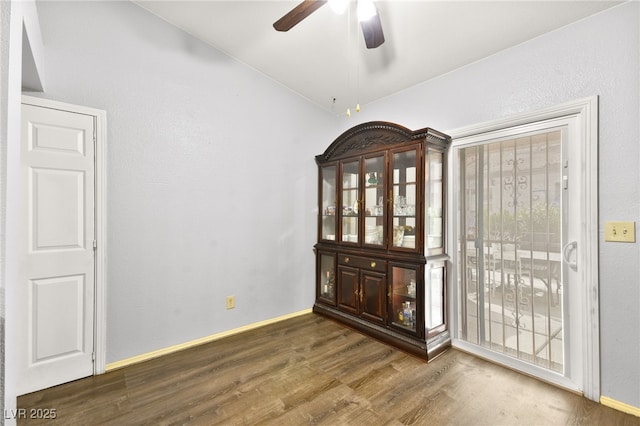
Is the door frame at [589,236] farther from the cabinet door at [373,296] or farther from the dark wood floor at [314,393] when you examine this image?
the cabinet door at [373,296]

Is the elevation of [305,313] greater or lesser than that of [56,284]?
lesser

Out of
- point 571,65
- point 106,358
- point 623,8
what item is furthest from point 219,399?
point 623,8

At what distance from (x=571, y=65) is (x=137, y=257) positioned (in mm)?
3658

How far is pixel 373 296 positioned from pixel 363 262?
0.36 m

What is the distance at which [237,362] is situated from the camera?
8.10 feet

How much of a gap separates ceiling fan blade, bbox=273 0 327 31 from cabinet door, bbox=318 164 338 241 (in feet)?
6.05

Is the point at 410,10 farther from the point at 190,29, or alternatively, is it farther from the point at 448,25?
the point at 190,29

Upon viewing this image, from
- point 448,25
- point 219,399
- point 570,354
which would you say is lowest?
point 219,399

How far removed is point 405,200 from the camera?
9.20 ft

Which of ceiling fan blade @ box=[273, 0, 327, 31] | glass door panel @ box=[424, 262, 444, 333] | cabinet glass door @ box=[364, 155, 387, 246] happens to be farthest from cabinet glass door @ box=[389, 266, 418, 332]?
ceiling fan blade @ box=[273, 0, 327, 31]

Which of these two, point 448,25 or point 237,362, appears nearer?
point 448,25

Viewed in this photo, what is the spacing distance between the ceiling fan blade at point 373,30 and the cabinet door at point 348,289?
A: 215 cm

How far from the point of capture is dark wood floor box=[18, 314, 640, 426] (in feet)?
5.91

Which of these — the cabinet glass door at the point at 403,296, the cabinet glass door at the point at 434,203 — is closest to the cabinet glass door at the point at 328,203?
the cabinet glass door at the point at 403,296
